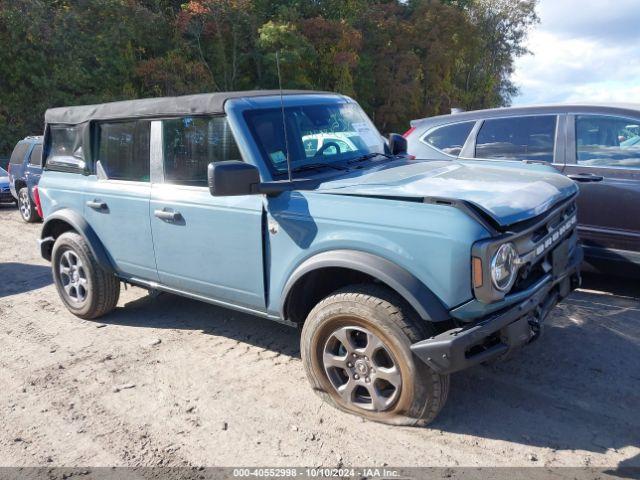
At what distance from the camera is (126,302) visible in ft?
19.4

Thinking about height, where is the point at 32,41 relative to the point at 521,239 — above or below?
above

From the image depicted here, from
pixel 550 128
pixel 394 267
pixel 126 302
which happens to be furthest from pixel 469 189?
pixel 126 302

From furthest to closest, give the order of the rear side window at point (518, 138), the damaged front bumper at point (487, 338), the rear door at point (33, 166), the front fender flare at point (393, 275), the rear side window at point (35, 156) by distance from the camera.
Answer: the rear side window at point (35, 156) → the rear door at point (33, 166) → the rear side window at point (518, 138) → the front fender flare at point (393, 275) → the damaged front bumper at point (487, 338)

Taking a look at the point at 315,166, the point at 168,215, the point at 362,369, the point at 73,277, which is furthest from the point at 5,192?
the point at 362,369

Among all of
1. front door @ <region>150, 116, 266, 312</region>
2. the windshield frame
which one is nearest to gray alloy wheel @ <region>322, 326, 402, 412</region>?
front door @ <region>150, 116, 266, 312</region>

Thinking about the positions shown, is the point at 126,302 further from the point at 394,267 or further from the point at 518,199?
the point at 518,199

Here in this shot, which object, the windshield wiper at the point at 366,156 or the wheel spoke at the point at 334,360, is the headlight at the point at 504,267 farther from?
the windshield wiper at the point at 366,156

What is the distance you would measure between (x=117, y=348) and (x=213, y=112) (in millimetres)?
2125

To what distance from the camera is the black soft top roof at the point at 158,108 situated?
4055 millimetres

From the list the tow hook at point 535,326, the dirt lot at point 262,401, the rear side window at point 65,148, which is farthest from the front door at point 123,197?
the tow hook at point 535,326

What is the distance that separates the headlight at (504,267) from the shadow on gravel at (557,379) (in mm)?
906

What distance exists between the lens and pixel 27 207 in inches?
450

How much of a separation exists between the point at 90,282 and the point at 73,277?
0.39 m

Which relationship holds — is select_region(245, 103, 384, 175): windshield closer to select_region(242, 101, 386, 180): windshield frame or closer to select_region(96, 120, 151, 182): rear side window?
select_region(242, 101, 386, 180): windshield frame
